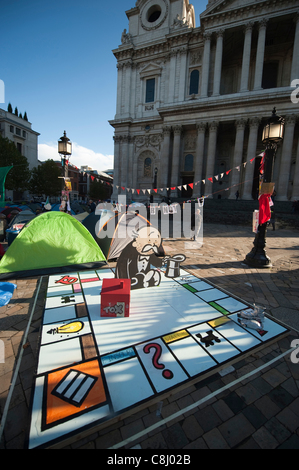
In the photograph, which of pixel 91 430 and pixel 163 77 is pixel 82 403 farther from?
pixel 163 77

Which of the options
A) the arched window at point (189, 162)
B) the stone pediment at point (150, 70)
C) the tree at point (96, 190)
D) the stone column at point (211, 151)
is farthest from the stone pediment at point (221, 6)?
the tree at point (96, 190)

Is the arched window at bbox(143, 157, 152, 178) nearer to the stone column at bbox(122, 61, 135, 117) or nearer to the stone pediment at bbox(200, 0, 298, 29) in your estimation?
the stone column at bbox(122, 61, 135, 117)

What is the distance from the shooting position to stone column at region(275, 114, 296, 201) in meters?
19.6

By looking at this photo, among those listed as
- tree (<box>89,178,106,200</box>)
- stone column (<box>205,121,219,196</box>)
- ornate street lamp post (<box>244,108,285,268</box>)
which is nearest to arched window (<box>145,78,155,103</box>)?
stone column (<box>205,121,219,196</box>)

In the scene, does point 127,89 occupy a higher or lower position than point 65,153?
higher

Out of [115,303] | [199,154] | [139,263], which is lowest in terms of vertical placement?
[115,303]

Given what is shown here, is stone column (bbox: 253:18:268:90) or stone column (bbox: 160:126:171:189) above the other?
stone column (bbox: 253:18:268:90)

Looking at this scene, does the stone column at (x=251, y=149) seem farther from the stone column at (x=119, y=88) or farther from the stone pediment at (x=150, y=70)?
the stone column at (x=119, y=88)

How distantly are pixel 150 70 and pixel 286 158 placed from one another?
2034cm

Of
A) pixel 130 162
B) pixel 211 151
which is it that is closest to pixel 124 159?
pixel 130 162

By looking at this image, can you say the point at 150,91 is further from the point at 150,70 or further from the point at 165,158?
the point at 165,158

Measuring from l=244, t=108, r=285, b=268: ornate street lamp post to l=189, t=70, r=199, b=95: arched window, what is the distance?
22.5 m

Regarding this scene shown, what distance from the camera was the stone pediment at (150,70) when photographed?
85.7ft

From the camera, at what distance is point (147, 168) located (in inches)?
1117
